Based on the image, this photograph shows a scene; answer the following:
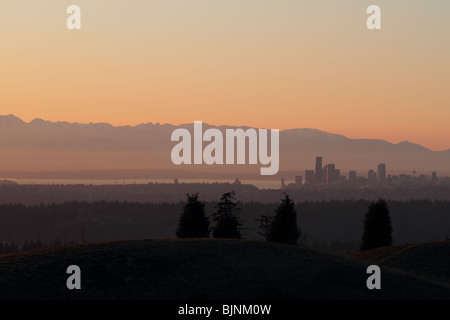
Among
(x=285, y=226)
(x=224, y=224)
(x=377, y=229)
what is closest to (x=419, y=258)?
(x=377, y=229)

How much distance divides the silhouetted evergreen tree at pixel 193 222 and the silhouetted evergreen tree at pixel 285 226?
26.5 feet

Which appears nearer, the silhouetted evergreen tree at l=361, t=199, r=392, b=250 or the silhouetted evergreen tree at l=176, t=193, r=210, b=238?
the silhouetted evergreen tree at l=176, t=193, r=210, b=238

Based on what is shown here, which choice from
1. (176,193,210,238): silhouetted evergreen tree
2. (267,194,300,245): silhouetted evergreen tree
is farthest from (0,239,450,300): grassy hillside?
(267,194,300,245): silhouetted evergreen tree

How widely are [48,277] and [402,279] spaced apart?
24610 mm

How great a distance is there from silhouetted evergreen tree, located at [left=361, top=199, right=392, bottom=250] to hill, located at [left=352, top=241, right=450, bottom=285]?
29.2 ft

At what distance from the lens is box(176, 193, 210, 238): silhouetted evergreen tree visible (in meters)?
76.2

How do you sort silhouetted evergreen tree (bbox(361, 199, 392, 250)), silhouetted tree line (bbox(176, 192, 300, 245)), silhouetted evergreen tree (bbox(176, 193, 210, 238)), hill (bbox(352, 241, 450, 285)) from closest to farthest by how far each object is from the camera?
hill (bbox(352, 241, 450, 285))
silhouetted evergreen tree (bbox(176, 193, 210, 238))
silhouetted tree line (bbox(176, 192, 300, 245))
silhouetted evergreen tree (bbox(361, 199, 392, 250))

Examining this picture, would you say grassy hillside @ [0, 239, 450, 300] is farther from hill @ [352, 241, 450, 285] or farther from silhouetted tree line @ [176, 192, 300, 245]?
silhouetted tree line @ [176, 192, 300, 245]

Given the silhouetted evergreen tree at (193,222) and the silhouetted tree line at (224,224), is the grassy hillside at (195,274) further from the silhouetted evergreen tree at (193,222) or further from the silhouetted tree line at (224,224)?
the silhouetted tree line at (224,224)

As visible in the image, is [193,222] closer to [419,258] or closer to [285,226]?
[285,226]

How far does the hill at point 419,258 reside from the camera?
5958cm

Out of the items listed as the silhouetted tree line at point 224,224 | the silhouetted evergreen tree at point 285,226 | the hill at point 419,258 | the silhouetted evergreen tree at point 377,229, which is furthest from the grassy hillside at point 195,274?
the silhouetted evergreen tree at point 377,229
